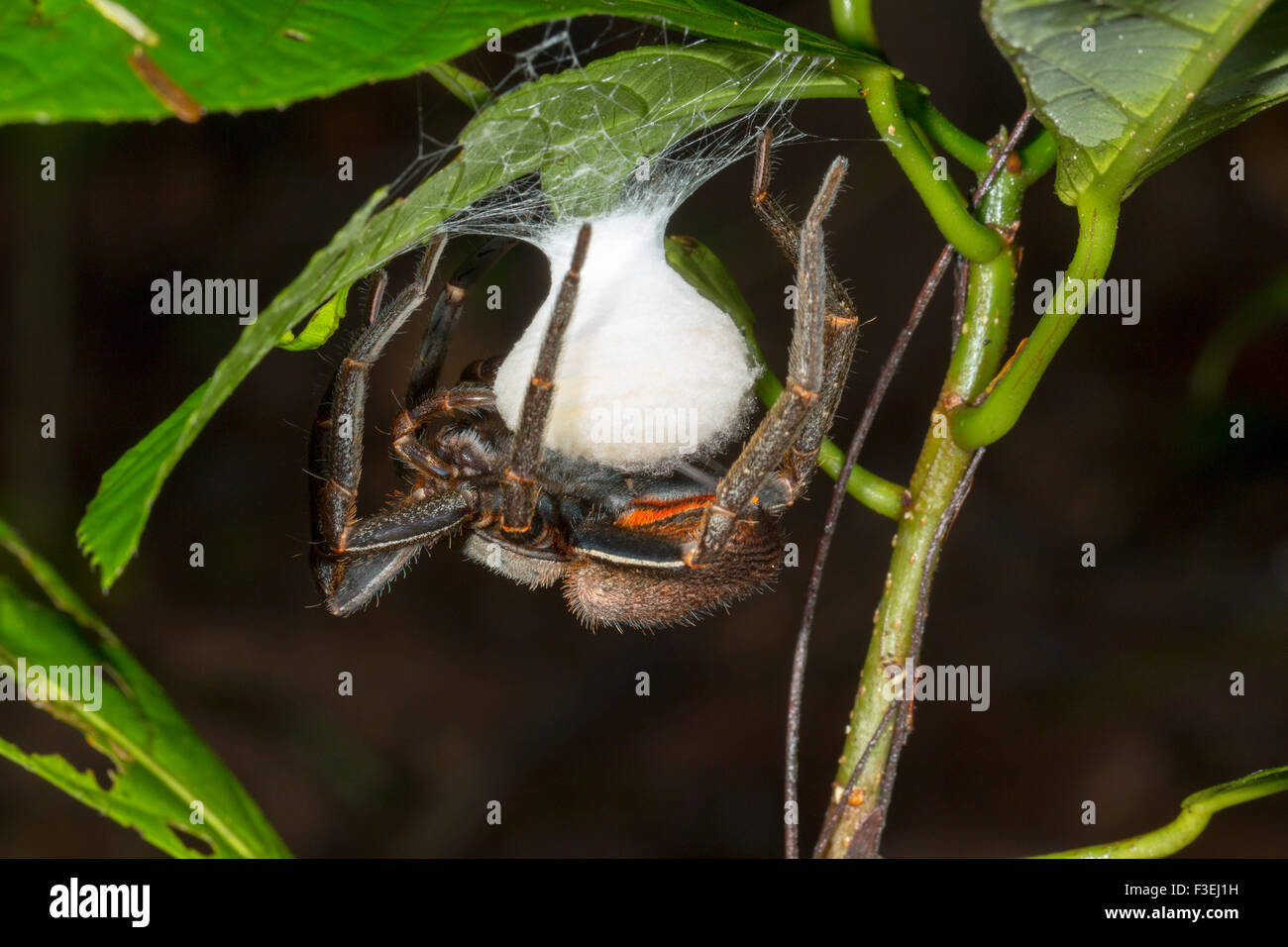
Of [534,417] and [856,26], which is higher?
[856,26]

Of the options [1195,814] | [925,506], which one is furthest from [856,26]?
[1195,814]

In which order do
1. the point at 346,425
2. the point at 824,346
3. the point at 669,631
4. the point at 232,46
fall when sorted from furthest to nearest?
the point at 669,631 < the point at 346,425 < the point at 824,346 < the point at 232,46

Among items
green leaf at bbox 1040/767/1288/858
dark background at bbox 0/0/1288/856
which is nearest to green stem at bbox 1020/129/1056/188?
green leaf at bbox 1040/767/1288/858

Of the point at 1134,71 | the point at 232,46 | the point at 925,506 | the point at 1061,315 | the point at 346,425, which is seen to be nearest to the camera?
the point at 232,46

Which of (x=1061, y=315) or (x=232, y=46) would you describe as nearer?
(x=232, y=46)

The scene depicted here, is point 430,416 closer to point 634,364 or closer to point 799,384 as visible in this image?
point 634,364
